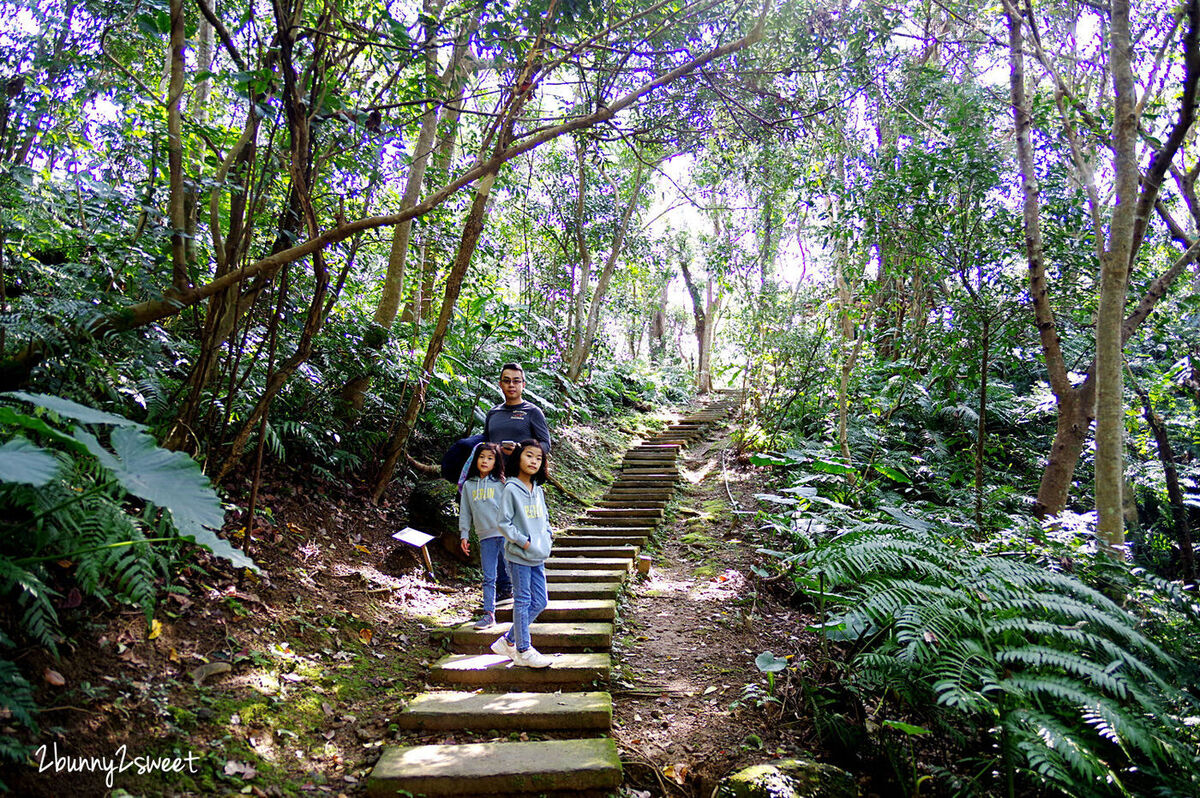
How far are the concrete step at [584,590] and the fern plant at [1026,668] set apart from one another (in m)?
2.19

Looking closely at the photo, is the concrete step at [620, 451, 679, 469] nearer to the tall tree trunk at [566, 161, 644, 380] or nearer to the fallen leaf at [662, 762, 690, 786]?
the tall tree trunk at [566, 161, 644, 380]

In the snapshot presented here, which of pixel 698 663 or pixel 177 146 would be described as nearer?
pixel 177 146

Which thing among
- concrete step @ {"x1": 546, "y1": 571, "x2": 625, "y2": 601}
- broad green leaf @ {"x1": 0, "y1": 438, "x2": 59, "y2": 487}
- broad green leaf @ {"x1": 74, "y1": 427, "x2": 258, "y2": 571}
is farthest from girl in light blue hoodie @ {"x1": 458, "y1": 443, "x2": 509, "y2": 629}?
broad green leaf @ {"x1": 0, "y1": 438, "x2": 59, "y2": 487}

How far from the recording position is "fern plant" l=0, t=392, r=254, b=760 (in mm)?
1942

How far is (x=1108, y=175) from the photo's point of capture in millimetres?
10523

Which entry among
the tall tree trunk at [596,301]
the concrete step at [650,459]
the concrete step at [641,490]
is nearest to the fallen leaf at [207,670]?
the concrete step at [641,490]

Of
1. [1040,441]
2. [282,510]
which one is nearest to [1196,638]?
[282,510]

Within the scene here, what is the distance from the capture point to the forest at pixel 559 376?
2594 millimetres

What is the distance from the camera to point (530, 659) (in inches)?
157

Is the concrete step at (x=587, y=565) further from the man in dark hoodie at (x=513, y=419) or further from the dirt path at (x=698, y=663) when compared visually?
the man in dark hoodie at (x=513, y=419)

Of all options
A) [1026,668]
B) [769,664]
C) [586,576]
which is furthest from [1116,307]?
[586,576]

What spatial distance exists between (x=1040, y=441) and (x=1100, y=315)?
18.7 ft

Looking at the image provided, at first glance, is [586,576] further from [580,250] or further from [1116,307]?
[580,250]

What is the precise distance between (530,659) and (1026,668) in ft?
8.65
